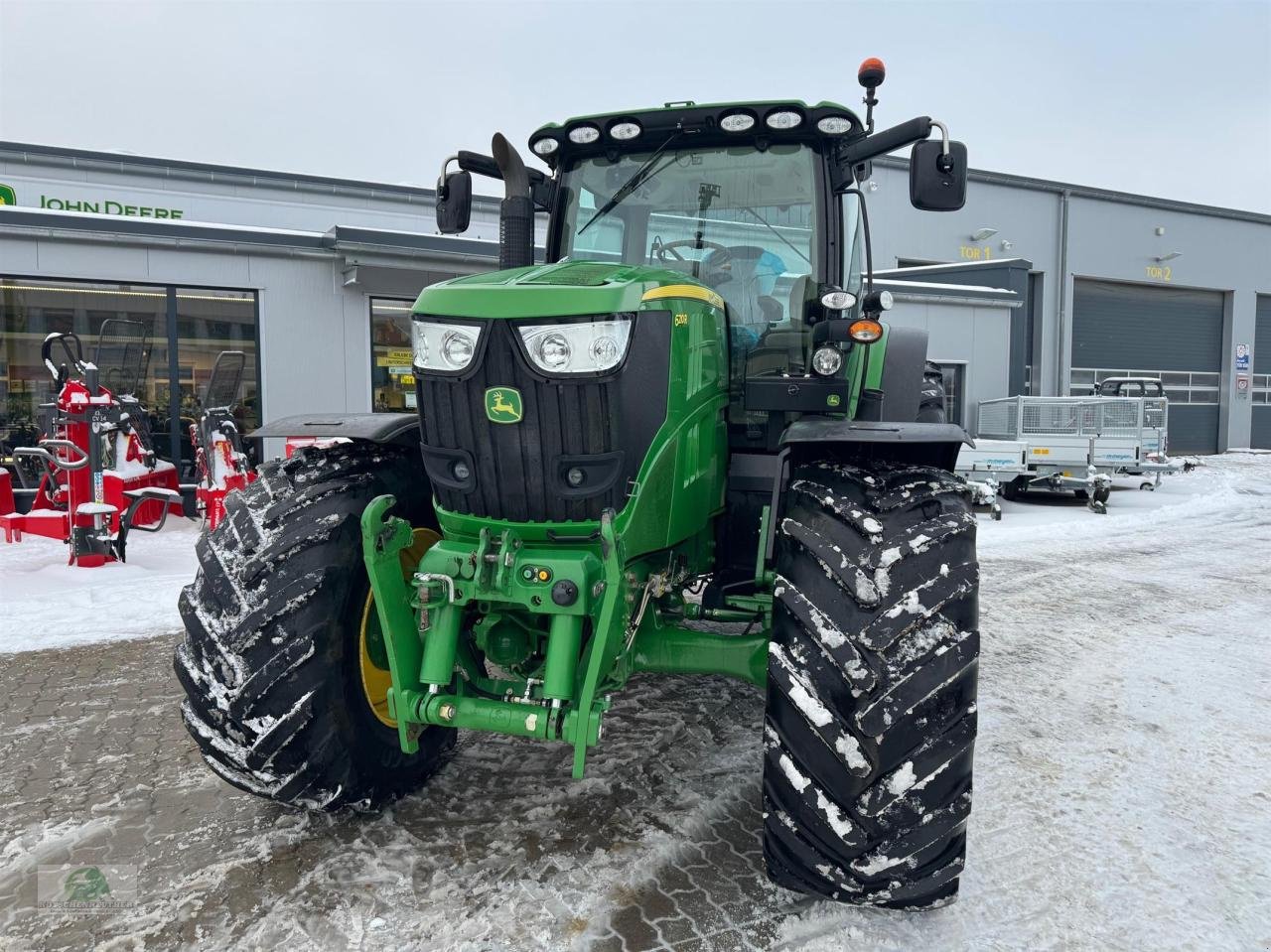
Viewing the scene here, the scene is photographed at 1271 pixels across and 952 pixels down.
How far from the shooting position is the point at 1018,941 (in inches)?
98.5

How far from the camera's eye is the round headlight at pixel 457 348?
2.60 meters

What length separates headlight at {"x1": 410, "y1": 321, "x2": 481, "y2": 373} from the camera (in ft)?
8.52

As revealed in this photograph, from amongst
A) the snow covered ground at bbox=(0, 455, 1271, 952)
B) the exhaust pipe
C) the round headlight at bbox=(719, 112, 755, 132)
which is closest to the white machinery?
the snow covered ground at bbox=(0, 455, 1271, 952)

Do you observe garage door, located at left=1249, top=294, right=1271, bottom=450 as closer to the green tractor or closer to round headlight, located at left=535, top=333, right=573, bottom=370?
the green tractor

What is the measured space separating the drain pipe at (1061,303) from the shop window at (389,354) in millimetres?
17407

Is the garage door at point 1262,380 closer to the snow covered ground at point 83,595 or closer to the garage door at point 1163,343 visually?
the garage door at point 1163,343

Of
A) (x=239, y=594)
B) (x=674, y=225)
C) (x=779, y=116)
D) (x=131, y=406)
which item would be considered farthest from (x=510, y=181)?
(x=131, y=406)

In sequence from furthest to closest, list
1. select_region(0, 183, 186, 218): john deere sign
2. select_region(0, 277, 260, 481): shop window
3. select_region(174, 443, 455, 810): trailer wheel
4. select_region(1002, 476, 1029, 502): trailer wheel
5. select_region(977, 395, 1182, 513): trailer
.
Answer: select_region(0, 183, 186, 218): john deere sign < select_region(1002, 476, 1029, 502): trailer wheel < select_region(977, 395, 1182, 513): trailer < select_region(0, 277, 260, 481): shop window < select_region(174, 443, 455, 810): trailer wheel

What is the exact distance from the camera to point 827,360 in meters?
3.22

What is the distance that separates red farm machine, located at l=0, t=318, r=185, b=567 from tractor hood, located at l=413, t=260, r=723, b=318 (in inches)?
232

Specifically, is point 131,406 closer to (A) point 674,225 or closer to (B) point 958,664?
(A) point 674,225

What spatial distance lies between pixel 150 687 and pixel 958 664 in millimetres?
4071

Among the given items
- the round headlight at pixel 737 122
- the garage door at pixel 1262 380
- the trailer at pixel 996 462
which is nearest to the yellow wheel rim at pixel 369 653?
the round headlight at pixel 737 122

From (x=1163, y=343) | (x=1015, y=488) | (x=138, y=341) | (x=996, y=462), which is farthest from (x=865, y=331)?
(x=1163, y=343)
